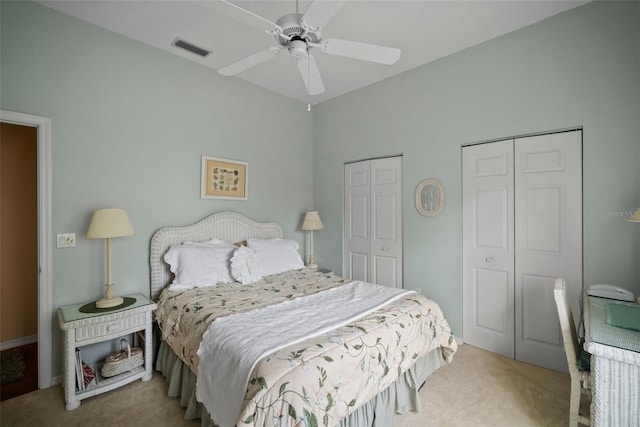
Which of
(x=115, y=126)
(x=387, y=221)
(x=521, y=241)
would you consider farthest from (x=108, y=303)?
(x=521, y=241)

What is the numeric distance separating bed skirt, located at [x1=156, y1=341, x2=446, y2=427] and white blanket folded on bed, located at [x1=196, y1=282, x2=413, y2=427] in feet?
0.94

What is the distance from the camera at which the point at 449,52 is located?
2889 millimetres

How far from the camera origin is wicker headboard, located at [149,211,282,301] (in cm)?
269

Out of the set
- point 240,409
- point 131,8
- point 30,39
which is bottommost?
point 240,409

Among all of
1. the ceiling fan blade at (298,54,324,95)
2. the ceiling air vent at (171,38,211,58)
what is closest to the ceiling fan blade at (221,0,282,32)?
the ceiling fan blade at (298,54,324,95)

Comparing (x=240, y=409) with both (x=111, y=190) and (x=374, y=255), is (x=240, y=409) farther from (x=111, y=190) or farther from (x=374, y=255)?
(x=374, y=255)

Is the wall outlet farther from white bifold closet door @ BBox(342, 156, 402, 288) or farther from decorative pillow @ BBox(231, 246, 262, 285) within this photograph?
white bifold closet door @ BBox(342, 156, 402, 288)

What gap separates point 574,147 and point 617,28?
0.87 m

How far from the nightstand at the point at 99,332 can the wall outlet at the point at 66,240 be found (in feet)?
1.59

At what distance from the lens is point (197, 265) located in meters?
2.61

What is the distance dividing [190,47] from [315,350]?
293 centimetres

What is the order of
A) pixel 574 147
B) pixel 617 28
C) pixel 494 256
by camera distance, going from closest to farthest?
pixel 617 28, pixel 574 147, pixel 494 256

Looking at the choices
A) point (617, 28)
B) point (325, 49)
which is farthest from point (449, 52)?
point (325, 49)

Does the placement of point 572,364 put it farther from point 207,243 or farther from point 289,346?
point 207,243
